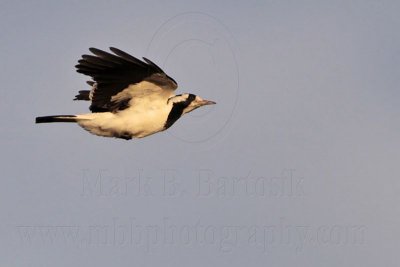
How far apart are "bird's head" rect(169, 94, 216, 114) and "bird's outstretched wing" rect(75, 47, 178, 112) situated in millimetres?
457

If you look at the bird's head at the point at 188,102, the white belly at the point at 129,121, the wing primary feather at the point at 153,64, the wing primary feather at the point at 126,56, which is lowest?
the white belly at the point at 129,121

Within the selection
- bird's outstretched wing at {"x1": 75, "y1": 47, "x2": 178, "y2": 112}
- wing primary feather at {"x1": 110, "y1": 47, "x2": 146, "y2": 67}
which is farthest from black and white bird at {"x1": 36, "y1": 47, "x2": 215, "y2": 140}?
wing primary feather at {"x1": 110, "y1": 47, "x2": 146, "y2": 67}

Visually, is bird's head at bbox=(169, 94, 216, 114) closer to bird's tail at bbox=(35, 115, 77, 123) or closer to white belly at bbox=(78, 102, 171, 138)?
white belly at bbox=(78, 102, 171, 138)

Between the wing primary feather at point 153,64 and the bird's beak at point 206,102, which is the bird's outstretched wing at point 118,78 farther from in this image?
the bird's beak at point 206,102

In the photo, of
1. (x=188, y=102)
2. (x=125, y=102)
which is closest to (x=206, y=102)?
(x=188, y=102)

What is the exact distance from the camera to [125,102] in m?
18.6

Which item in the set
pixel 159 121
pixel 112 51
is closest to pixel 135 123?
pixel 159 121

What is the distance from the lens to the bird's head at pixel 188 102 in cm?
1884

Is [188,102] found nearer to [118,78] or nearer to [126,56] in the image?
[118,78]

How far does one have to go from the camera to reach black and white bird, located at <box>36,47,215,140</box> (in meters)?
18.1

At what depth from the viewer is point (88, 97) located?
66.7 ft

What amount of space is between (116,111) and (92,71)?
914mm

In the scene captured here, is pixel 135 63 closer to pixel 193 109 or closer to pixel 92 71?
pixel 92 71

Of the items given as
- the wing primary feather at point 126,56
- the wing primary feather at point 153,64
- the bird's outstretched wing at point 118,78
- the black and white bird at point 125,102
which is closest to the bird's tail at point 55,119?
the black and white bird at point 125,102
